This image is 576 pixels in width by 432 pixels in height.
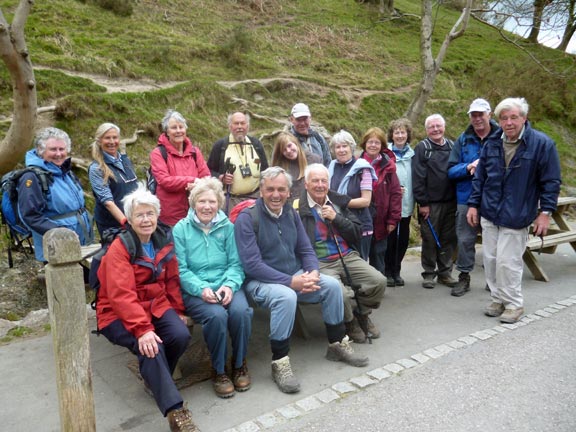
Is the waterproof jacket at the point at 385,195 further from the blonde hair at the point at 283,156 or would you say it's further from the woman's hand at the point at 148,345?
the woman's hand at the point at 148,345

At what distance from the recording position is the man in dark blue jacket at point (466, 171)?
18.6 feet

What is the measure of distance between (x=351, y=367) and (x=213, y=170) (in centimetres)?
256

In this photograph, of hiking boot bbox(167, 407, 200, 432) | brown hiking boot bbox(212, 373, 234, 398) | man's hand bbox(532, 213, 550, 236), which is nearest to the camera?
hiking boot bbox(167, 407, 200, 432)

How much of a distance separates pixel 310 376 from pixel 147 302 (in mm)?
1411

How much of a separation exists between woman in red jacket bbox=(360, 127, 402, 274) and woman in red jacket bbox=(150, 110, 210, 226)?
72.7 inches

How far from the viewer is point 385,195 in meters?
5.57

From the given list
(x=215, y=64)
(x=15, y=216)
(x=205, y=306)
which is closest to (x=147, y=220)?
(x=205, y=306)

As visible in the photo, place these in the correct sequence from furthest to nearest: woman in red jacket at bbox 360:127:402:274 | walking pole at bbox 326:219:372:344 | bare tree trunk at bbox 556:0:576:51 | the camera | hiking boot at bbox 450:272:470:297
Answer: bare tree trunk at bbox 556:0:576:51 → hiking boot at bbox 450:272:470:297 → woman in red jacket at bbox 360:127:402:274 → the camera → walking pole at bbox 326:219:372:344

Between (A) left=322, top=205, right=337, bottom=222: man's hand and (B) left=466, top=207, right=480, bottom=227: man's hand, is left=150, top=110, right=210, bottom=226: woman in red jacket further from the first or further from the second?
(B) left=466, top=207, right=480, bottom=227: man's hand

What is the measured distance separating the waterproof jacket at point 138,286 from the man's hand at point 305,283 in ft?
2.98

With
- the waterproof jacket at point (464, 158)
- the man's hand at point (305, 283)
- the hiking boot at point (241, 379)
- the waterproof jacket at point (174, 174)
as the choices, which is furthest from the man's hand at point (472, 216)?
the hiking boot at point (241, 379)

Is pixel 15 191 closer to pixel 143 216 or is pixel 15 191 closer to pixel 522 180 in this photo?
pixel 143 216

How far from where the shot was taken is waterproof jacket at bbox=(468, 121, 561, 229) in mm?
4809

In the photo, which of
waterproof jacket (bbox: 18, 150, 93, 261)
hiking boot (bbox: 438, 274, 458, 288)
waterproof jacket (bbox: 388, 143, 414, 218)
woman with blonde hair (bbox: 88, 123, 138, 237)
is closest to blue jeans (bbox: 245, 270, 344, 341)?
woman with blonde hair (bbox: 88, 123, 138, 237)
